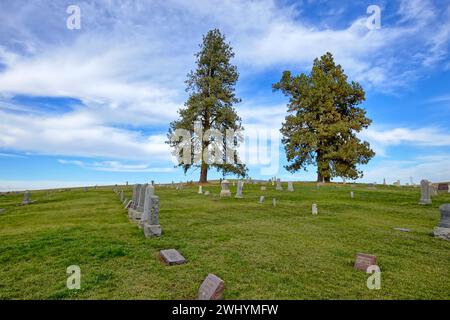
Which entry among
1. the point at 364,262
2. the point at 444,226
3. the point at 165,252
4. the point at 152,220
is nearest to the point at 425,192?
the point at 444,226

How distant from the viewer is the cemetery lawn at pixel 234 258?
18.7ft

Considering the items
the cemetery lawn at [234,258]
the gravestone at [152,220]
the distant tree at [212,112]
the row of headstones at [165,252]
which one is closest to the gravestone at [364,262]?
the cemetery lawn at [234,258]

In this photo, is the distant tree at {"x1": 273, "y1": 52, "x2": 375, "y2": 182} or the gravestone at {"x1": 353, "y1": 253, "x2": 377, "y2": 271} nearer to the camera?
the gravestone at {"x1": 353, "y1": 253, "x2": 377, "y2": 271}

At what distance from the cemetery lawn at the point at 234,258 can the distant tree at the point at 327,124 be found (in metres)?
24.6

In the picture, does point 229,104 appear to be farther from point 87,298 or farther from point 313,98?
point 87,298

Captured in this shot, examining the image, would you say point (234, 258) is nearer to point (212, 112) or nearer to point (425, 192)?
point (425, 192)

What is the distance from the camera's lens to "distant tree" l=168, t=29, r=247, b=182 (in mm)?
38062

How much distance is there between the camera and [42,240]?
9.44 meters

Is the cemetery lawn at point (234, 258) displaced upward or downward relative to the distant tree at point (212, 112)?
downward

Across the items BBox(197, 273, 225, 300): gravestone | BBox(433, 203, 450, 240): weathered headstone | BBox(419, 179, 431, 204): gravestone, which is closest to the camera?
BBox(197, 273, 225, 300): gravestone

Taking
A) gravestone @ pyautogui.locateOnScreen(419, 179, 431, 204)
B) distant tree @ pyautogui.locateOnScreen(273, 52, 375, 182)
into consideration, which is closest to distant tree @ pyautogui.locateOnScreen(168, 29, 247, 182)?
distant tree @ pyautogui.locateOnScreen(273, 52, 375, 182)

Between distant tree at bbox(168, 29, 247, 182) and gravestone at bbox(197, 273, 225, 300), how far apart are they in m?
32.6

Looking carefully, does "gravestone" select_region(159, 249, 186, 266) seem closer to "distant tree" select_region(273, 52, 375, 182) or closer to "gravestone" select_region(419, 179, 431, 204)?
"gravestone" select_region(419, 179, 431, 204)

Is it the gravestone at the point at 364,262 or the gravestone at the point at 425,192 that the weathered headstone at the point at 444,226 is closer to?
the gravestone at the point at 364,262
